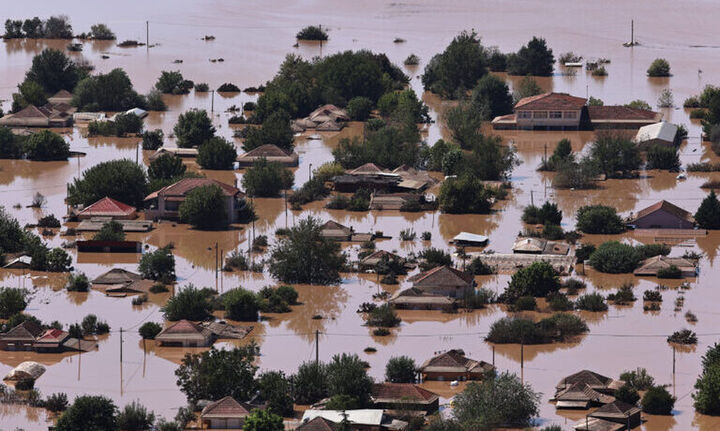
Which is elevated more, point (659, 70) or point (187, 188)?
point (659, 70)

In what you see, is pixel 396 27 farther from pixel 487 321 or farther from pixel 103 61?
pixel 487 321

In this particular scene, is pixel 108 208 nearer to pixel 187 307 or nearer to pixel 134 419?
pixel 187 307

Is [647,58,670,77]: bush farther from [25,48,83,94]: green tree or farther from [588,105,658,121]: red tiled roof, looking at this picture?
[25,48,83,94]: green tree

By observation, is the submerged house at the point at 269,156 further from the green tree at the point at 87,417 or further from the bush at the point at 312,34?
the bush at the point at 312,34

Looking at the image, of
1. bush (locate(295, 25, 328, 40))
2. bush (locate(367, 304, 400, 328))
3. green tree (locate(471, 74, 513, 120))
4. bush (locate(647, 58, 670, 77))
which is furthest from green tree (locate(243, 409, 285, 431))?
bush (locate(295, 25, 328, 40))

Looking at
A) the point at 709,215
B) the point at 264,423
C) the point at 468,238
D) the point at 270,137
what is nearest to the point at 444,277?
the point at 468,238

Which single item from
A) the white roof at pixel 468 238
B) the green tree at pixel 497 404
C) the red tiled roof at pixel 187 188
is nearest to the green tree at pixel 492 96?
the red tiled roof at pixel 187 188
